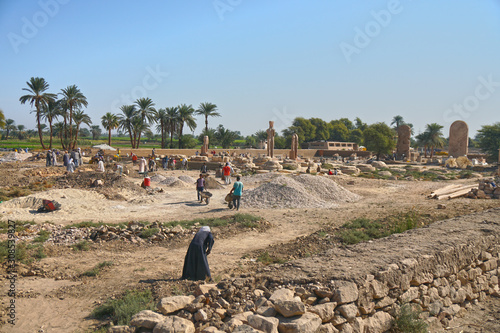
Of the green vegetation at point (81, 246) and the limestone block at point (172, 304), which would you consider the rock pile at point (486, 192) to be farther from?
the limestone block at point (172, 304)

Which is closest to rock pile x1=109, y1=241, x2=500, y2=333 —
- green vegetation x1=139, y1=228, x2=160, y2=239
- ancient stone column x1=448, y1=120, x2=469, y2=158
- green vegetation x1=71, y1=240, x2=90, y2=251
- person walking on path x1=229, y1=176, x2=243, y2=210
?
green vegetation x1=71, y1=240, x2=90, y2=251

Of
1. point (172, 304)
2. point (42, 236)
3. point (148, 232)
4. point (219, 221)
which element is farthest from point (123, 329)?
point (219, 221)

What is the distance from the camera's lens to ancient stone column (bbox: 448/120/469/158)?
140 feet

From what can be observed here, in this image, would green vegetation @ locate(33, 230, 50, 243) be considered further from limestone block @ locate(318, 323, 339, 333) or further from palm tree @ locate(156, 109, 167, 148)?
palm tree @ locate(156, 109, 167, 148)

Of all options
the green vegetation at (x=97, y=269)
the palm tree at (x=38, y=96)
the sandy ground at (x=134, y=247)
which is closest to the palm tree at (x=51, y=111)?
the palm tree at (x=38, y=96)

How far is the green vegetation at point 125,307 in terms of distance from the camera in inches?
194

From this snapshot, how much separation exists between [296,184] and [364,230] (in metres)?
6.63

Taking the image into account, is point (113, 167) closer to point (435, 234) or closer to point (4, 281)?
point (4, 281)

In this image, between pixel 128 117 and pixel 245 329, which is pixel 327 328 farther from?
pixel 128 117

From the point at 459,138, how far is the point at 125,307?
46928 mm

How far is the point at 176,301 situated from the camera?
4.50 m

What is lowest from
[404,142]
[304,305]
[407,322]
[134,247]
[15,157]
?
[134,247]

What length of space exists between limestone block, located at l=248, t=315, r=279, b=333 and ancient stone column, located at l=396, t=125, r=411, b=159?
46144 millimetres

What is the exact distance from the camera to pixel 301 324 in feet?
13.0
